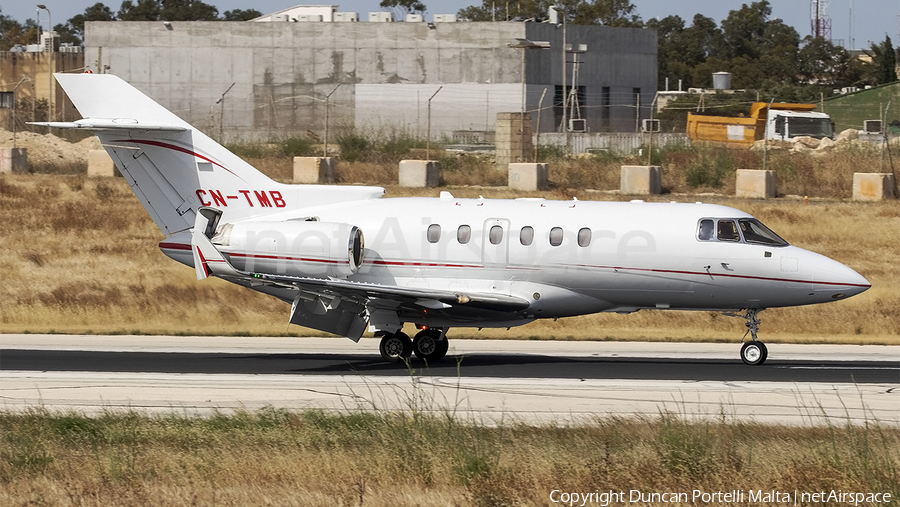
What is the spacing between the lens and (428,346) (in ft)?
67.3

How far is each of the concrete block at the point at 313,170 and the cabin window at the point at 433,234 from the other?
2308cm

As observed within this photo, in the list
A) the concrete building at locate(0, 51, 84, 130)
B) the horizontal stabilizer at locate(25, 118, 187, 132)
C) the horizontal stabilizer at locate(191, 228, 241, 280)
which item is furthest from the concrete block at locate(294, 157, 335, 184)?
the concrete building at locate(0, 51, 84, 130)

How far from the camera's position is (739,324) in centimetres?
2645

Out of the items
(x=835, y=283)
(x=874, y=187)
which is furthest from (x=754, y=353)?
(x=874, y=187)

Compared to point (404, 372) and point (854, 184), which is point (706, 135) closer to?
point (854, 184)

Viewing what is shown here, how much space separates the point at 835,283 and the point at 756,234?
1.61m

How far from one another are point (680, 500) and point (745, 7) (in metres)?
132

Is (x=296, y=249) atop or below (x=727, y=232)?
below

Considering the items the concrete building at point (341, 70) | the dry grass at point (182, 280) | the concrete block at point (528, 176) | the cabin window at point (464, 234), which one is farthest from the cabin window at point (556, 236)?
the concrete building at point (341, 70)

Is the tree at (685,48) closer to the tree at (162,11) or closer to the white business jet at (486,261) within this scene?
the tree at (162,11)

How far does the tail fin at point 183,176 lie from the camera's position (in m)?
21.2

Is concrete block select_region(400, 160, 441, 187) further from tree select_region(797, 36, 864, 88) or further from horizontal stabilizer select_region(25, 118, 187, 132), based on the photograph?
tree select_region(797, 36, 864, 88)

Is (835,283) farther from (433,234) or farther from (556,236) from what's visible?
(433,234)

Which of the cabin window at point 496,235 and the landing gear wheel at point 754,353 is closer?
the landing gear wheel at point 754,353
